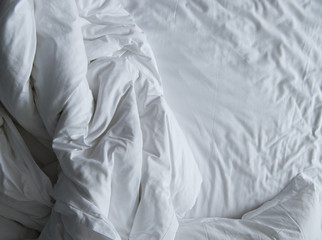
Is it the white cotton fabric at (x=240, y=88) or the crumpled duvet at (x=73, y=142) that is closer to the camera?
the crumpled duvet at (x=73, y=142)

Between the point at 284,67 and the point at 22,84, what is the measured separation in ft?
2.51

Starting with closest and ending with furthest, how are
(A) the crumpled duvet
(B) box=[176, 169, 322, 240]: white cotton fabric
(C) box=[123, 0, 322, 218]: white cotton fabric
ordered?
(A) the crumpled duvet
(B) box=[176, 169, 322, 240]: white cotton fabric
(C) box=[123, 0, 322, 218]: white cotton fabric

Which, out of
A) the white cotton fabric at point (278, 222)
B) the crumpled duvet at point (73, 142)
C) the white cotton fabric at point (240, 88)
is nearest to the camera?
the crumpled duvet at point (73, 142)

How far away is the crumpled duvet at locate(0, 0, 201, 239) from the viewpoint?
668 mm

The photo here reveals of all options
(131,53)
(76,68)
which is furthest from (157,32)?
(76,68)

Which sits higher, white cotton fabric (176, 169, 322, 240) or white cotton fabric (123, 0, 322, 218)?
white cotton fabric (123, 0, 322, 218)

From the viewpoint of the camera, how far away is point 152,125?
790 millimetres

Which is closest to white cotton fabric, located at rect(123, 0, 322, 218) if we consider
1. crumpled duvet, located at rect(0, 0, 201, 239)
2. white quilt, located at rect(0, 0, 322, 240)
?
white quilt, located at rect(0, 0, 322, 240)

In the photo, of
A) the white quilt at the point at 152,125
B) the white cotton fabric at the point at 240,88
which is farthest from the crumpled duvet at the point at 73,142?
the white cotton fabric at the point at 240,88

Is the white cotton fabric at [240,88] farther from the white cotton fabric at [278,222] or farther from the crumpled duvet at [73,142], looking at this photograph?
the crumpled duvet at [73,142]

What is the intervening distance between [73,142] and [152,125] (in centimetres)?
19

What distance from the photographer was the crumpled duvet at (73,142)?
67 centimetres

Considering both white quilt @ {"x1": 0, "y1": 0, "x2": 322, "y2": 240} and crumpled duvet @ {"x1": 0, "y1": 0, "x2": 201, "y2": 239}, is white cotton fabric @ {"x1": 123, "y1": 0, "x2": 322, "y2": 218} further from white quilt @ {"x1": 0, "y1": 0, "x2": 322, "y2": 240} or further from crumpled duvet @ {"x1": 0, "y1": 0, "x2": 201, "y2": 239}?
crumpled duvet @ {"x1": 0, "y1": 0, "x2": 201, "y2": 239}

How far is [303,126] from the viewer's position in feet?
3.26
